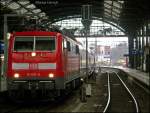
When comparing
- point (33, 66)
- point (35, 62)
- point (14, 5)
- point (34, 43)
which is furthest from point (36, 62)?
point (14, 5)

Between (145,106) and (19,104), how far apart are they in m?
6.21

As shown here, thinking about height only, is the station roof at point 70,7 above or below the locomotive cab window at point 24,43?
above

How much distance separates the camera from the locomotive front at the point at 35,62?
2033cm

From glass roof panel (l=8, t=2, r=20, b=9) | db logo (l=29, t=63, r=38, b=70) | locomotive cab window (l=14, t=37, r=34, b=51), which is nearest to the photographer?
db logo (l=29, t=63, r=38, b=70)

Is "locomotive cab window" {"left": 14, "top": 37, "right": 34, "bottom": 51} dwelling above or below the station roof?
below

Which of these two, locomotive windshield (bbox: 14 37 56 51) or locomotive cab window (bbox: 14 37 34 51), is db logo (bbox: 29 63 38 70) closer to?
locomotive windshield (bbox: 14 37 56 51)

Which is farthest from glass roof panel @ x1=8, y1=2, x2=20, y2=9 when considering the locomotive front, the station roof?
the locomotive front

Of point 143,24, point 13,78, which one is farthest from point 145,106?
point 143,24

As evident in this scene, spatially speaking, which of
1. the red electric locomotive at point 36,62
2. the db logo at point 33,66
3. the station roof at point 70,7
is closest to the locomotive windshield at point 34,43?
the red electric locomotive at point 36,62

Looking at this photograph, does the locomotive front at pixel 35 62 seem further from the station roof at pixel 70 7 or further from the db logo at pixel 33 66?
the station roof at pixel 70 7

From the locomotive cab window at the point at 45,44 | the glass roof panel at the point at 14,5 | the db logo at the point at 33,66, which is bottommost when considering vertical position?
the db logo at the point at 33,66

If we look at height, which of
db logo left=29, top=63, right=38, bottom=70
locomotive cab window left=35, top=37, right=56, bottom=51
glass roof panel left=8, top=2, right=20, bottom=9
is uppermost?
glass roof panel left=8, top=2, right=20, bottom=9

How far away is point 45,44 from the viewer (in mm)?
20984

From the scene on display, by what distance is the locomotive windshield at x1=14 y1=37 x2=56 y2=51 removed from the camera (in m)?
20.9
